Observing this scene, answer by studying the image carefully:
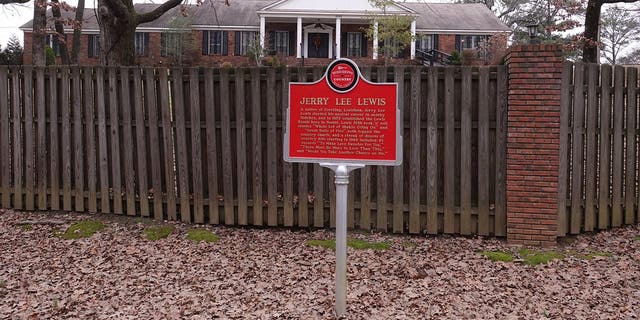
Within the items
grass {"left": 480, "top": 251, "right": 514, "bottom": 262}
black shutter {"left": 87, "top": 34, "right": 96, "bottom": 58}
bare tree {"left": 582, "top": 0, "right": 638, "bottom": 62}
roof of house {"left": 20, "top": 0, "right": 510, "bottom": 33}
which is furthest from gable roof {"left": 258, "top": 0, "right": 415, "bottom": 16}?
grass {"left": 480, "top": 251, "right": 514, "bottom": 262}

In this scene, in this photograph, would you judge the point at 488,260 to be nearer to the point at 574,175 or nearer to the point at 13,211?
the point at 574,175

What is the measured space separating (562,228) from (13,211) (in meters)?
7.16

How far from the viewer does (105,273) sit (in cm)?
543

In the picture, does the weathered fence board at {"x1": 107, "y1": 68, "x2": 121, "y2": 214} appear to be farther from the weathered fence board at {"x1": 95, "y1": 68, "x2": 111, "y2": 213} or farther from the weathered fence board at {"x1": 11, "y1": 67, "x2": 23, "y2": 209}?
the weathered fence board at {"x1": 11, "y1": 67, "x2": 23, "y2": 209}

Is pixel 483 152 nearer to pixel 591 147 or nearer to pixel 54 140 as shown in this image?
pixel 591 147

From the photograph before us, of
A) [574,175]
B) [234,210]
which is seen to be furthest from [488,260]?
[234,210]

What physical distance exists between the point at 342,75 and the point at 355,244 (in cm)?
241

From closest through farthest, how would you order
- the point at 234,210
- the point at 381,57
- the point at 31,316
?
the point at 31,316
the point at 234,210
the point at 381,57

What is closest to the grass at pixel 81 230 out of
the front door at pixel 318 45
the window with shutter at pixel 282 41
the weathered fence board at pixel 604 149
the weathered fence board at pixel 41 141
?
the weathered fence board at pixel 41 141

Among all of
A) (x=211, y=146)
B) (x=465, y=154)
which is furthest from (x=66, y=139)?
(x=465, y=154)

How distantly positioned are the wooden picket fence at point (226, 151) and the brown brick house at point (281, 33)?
23544mm

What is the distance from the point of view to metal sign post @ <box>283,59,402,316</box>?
4238 millimetres

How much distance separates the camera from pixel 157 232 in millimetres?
6453

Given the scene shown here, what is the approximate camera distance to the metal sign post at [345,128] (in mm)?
4238
